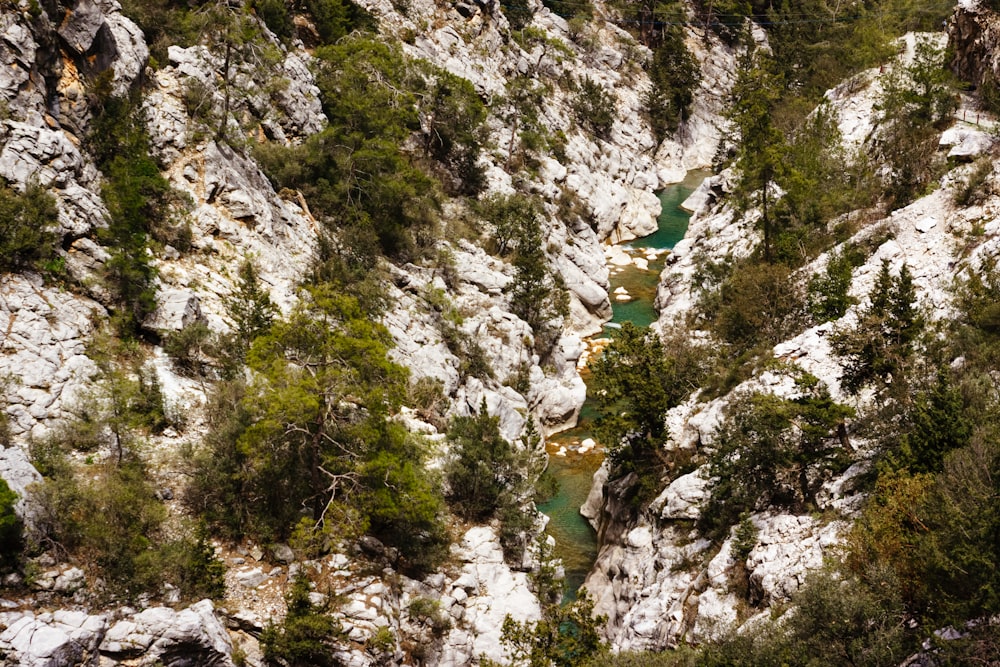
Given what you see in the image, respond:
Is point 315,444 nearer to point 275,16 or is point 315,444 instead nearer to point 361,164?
point 361,164

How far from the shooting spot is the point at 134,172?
26.7 metres

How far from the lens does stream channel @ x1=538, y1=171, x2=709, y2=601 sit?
30.4m

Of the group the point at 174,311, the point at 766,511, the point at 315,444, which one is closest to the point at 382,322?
the point at 174,311

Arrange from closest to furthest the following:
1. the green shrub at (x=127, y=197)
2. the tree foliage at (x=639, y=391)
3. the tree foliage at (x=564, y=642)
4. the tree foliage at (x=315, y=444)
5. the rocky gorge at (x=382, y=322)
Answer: the tree foliage at (x=564, y=642) → the rocky gorge at (x=382, y=322) → the tree foliage at (x=315, y=444) → the green shrub at (x=127, y=197) → the tree foliage at (x=639, y=391)

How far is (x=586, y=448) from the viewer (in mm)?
37156

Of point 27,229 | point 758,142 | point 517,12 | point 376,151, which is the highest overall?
point 517,12

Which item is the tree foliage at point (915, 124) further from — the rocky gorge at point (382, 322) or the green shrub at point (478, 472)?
the green shrub at point (478, 472)

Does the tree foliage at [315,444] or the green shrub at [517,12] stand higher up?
the green shrub at [517,12]

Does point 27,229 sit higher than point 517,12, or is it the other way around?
point 517,12

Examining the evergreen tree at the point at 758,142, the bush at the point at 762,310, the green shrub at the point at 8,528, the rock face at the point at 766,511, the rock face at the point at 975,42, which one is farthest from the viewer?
the rock face at the point at 975,42

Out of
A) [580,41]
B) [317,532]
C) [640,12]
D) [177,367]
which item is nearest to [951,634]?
[317,532]

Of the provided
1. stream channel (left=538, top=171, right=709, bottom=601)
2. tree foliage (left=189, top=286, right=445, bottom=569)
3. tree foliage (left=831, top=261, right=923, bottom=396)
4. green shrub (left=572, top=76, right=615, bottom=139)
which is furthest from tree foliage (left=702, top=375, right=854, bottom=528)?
green shrub (left=572, top=76, right=615, bottom=139)

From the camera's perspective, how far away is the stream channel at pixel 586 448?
3038cm

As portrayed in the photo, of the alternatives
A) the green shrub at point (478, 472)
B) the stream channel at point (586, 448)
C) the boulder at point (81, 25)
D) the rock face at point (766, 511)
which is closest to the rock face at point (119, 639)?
the green shrub at point (478, 472)
